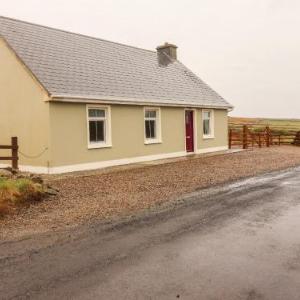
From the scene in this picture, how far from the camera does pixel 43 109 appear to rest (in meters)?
15.8

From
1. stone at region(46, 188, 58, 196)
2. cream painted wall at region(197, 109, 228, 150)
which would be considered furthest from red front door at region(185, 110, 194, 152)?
stone at region(46, 188, 58, 196)

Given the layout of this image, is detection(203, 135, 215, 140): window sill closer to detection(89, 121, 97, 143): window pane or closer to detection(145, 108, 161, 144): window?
detection(145, 108, 161, 144): window

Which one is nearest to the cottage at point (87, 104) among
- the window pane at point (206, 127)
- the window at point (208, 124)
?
Result: the window at point (208, 124)

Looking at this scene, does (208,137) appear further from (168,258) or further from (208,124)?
(168,258)

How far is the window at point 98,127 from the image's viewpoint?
1733 cm

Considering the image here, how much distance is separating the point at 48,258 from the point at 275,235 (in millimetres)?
3606

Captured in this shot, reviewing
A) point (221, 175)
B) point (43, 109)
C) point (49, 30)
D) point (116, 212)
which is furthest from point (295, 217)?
point (49, 30)

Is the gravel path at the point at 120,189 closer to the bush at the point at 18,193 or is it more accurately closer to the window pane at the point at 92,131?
the bush at the point at 18,193

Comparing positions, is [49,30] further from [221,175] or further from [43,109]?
[221,175]

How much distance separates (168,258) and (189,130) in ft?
57.6

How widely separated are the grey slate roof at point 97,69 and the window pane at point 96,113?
2.15 feet

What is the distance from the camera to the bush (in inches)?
371

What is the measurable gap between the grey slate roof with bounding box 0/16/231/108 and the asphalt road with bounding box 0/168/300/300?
30.9 feet

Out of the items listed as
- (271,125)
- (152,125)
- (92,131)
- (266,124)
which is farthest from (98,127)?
(271,125)
